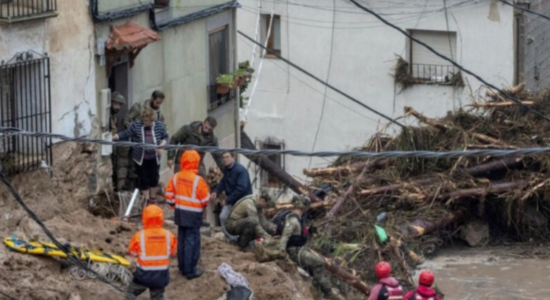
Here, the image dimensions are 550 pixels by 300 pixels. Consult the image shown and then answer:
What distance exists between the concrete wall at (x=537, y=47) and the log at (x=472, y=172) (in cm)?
917

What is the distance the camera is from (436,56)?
99.6ft

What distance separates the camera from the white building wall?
16562mm

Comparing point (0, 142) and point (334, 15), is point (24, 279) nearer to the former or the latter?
point (0, 142)

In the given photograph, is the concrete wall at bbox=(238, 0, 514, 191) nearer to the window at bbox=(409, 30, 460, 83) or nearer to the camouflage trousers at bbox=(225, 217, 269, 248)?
the window at bbox=(409, 30, 460, 83)

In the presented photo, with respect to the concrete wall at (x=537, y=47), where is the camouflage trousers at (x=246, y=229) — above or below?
below

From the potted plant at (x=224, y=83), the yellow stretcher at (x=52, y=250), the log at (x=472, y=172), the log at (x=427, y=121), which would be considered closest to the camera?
the yellow stretcher at (x=52, y=250)

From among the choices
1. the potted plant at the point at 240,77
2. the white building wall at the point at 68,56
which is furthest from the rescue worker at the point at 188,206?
the potted plant at the point at 240,77

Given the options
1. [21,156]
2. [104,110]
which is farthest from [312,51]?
[21,156]

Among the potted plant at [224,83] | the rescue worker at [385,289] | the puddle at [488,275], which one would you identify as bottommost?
the puddle at [488,275]

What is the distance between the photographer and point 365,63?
31547 millimetres

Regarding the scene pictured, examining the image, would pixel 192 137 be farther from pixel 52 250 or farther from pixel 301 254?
pixel 52 250

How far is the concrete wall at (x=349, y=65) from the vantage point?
29.9m

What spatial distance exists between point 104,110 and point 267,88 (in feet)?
49.0

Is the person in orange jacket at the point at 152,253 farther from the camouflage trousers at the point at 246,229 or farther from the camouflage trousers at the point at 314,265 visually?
the camouflage trousers at the point at 314,265
